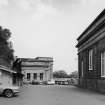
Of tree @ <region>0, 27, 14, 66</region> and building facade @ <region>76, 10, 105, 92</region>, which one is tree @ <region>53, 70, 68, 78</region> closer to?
tree @ <region>0, 27, 14, 66</region>

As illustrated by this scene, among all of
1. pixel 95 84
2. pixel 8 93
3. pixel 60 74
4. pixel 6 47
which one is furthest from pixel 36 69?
pixel 8 93

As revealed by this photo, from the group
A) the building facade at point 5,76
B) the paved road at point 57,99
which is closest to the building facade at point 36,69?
the building facade at point 5,76

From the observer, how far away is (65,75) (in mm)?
109812

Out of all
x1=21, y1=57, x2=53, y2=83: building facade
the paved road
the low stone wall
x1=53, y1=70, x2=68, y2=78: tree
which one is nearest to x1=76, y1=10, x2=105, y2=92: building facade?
the low stone wall

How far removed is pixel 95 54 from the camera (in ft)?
103

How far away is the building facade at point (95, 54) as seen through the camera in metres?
28.1

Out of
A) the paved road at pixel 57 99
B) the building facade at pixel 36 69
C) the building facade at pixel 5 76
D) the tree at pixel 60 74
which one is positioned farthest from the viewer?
the tree at pixel 60 74

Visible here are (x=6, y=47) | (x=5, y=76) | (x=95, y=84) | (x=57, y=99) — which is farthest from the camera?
(x=6, y=47)

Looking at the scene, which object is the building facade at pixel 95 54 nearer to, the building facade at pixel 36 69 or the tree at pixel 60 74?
the building facade at pixel 36 69

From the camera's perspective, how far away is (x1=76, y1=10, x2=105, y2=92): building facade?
28.1 meters

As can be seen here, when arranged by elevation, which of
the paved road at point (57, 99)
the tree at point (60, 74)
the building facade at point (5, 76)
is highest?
the tree at point (60, 74)

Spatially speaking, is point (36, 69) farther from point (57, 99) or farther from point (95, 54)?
point (57, 99)

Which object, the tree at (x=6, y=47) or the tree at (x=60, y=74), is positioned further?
the tree at (x=60, y=74)

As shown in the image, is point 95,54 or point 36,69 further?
point 36,69
